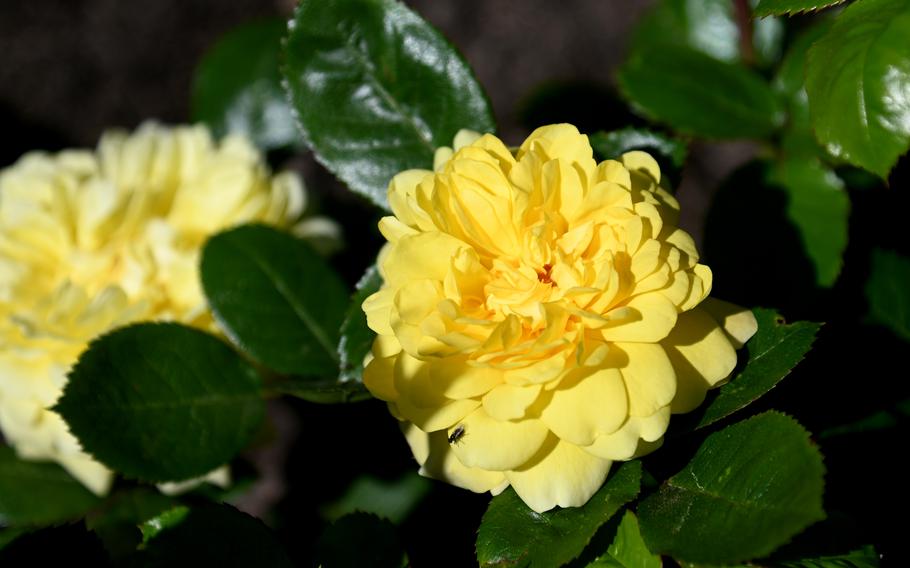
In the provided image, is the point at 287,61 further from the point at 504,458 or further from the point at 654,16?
the point at 654,16

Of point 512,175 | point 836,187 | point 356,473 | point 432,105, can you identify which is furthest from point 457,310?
point 356,473

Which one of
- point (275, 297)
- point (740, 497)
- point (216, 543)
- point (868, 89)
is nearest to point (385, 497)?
point (275, 297)

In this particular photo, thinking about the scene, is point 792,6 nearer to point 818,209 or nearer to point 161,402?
point 818,209

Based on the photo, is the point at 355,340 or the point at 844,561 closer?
the point at 844,561

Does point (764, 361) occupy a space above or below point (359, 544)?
above

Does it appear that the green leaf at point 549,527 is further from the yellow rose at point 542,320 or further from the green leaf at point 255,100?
the green leaf at point 255,100

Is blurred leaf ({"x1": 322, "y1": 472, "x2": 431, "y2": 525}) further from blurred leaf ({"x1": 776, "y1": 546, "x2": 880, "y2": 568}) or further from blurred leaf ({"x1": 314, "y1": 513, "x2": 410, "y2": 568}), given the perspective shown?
blurred leaf ({"x1": 776, "y1": 546, "x2": 880, "y2": 568})
